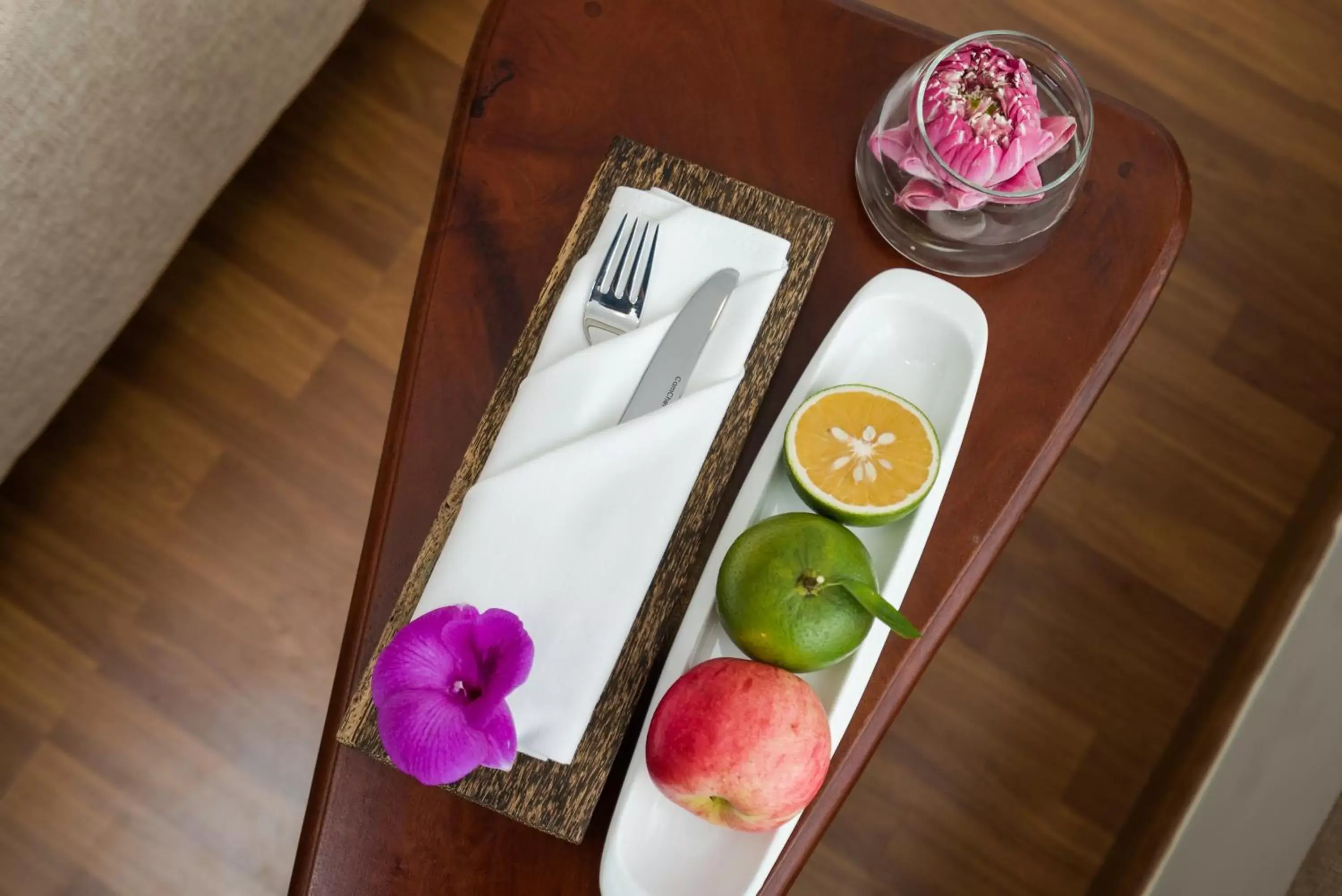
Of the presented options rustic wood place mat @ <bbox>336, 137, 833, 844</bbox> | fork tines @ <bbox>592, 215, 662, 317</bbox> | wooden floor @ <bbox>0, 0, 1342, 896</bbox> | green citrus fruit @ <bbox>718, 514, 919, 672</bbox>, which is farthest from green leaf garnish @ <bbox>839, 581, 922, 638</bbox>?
wooden floor @ <bbox>0, 0, 1342, 896</bbox>

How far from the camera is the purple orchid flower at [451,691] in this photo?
535 mm

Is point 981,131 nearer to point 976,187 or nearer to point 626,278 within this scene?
point 976,187

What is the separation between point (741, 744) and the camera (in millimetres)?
560

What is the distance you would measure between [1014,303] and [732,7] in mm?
309

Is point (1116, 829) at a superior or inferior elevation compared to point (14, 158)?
inferior

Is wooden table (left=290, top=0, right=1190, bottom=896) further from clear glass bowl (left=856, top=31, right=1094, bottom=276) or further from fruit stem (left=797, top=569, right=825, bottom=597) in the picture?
fruit stem (left=797, top=569, right=825, bottom=597)

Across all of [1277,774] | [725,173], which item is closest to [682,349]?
[725,173]

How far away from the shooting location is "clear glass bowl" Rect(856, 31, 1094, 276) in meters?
Result: 0.65

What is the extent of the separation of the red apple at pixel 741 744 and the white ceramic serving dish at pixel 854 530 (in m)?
0.04

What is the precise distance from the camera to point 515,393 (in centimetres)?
68

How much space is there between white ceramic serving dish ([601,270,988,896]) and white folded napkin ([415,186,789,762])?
42 mm

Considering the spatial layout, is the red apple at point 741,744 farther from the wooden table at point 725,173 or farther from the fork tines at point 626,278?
the fork tines at point 626,278

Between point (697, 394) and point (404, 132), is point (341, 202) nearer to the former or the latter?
point (404, 132)

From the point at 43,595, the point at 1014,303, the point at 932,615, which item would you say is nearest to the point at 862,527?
the point at 932,615
